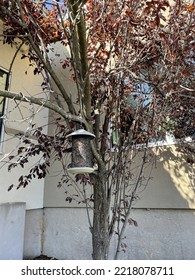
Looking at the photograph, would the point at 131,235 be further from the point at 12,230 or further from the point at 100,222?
the point at 12,230

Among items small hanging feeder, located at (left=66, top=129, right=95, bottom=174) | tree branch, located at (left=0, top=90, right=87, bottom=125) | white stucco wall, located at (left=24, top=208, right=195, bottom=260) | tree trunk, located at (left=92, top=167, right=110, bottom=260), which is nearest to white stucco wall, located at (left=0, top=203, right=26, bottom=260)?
white stucco wall, located at (left=24, top=208, right=195, bottom=260)

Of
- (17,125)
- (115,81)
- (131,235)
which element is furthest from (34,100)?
(131,235)

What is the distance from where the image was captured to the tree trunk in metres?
4.38

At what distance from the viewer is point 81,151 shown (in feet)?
13.5

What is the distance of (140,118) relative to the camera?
5371mm

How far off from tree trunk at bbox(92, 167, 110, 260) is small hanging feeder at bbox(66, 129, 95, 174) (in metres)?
0.56

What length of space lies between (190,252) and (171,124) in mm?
3007

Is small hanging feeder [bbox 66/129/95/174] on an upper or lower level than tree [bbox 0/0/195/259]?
lower

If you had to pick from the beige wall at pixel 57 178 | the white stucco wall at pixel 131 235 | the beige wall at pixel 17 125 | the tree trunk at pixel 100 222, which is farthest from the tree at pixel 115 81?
the beige wall at pixel 17 125

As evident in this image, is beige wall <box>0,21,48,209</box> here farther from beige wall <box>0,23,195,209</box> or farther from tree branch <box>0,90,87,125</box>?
tree branch <box>0,90,87,125</box>

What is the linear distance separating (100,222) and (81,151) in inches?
52.4

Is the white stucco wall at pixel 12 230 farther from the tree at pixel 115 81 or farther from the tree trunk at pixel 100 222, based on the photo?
the tree trunk at pixel 100 222

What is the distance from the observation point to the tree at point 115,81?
4555 mm
